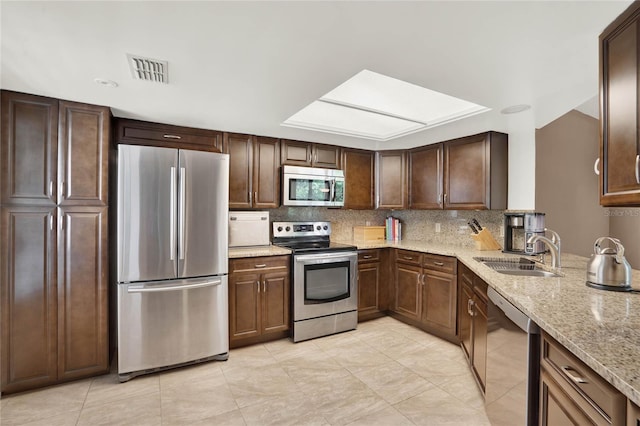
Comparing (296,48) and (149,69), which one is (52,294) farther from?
(296,48)

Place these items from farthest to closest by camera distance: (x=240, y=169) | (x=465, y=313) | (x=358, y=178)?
(x=358, y=178) < (x=240, y=169) < (x=465, y=313)

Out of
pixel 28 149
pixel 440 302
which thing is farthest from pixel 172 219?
pixel 440 302

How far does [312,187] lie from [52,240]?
2.45 metres

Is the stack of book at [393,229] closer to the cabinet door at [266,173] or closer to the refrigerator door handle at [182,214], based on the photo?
the cabinet door at [266,173]

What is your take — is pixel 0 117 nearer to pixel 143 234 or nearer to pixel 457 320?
pixel 143 234

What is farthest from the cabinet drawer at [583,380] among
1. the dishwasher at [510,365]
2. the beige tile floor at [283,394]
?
the beige tile floor at [283,394]

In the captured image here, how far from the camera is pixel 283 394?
240 cm

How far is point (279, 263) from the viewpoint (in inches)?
133

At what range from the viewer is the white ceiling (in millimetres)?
1365

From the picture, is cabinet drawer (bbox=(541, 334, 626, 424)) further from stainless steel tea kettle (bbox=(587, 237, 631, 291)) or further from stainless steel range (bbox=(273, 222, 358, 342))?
stainless steel range (bbox=(273, 222, 358, 342))

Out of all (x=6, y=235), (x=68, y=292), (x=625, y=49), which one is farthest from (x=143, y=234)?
(x=625, y=49)

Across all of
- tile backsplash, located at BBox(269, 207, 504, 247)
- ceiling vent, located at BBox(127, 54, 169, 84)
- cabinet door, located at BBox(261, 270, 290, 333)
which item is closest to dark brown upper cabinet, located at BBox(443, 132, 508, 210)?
tile backsplash, located at BBox(269, 207, 504, 247)

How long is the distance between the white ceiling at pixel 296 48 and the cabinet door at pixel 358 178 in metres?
1.83

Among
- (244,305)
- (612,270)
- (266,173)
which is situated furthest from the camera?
(266,173)
